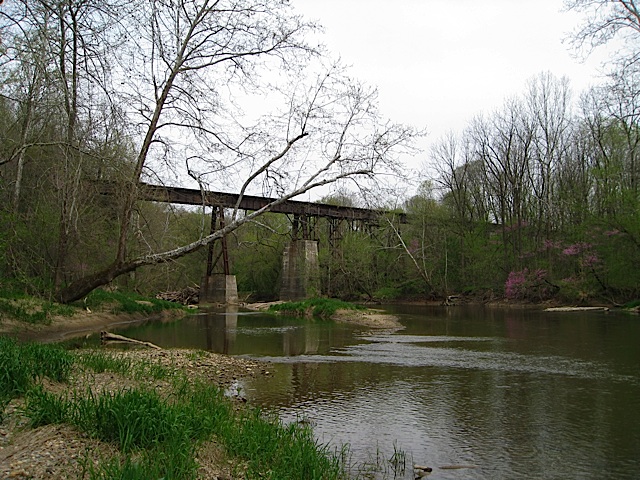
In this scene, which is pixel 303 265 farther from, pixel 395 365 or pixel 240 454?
pixel 240 454

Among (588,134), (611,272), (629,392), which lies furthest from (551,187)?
(629,392)

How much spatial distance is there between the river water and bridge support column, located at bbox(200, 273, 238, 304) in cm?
2789

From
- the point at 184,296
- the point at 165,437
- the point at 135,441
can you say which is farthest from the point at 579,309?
the point at 135,441

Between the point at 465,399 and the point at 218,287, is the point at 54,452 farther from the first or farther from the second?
the point at 218,287

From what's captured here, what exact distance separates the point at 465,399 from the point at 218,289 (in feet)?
130

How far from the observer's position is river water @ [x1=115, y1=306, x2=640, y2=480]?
6.57 m

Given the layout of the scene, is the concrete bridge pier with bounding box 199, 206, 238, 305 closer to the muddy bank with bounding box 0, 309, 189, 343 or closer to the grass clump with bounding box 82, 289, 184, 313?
the grass clump with bounding box 82, 289, 184, 313

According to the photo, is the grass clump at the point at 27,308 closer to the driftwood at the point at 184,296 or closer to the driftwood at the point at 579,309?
the driftwood at the point at 184,296

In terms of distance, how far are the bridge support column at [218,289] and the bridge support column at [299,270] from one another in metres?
5.58

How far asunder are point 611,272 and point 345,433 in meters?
32.7

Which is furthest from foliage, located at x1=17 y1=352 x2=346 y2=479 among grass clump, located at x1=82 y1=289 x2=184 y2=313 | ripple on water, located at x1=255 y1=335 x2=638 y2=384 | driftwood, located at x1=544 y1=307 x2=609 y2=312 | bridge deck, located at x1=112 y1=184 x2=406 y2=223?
bridge deck, located at x1=112 y1=184 x2=406 y2=223

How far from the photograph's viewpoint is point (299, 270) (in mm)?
50000

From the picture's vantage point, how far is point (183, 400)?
23.1 feet

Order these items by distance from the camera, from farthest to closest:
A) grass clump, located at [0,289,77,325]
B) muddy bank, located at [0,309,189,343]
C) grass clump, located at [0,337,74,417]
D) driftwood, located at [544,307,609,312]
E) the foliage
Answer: driftwood, located at [544,307,609,312] < grass clump, located at [0,289,77,325] < muddy bank, located at [0,309,189,343] < grass clump, located at [0,337,74,417] < the foliage
